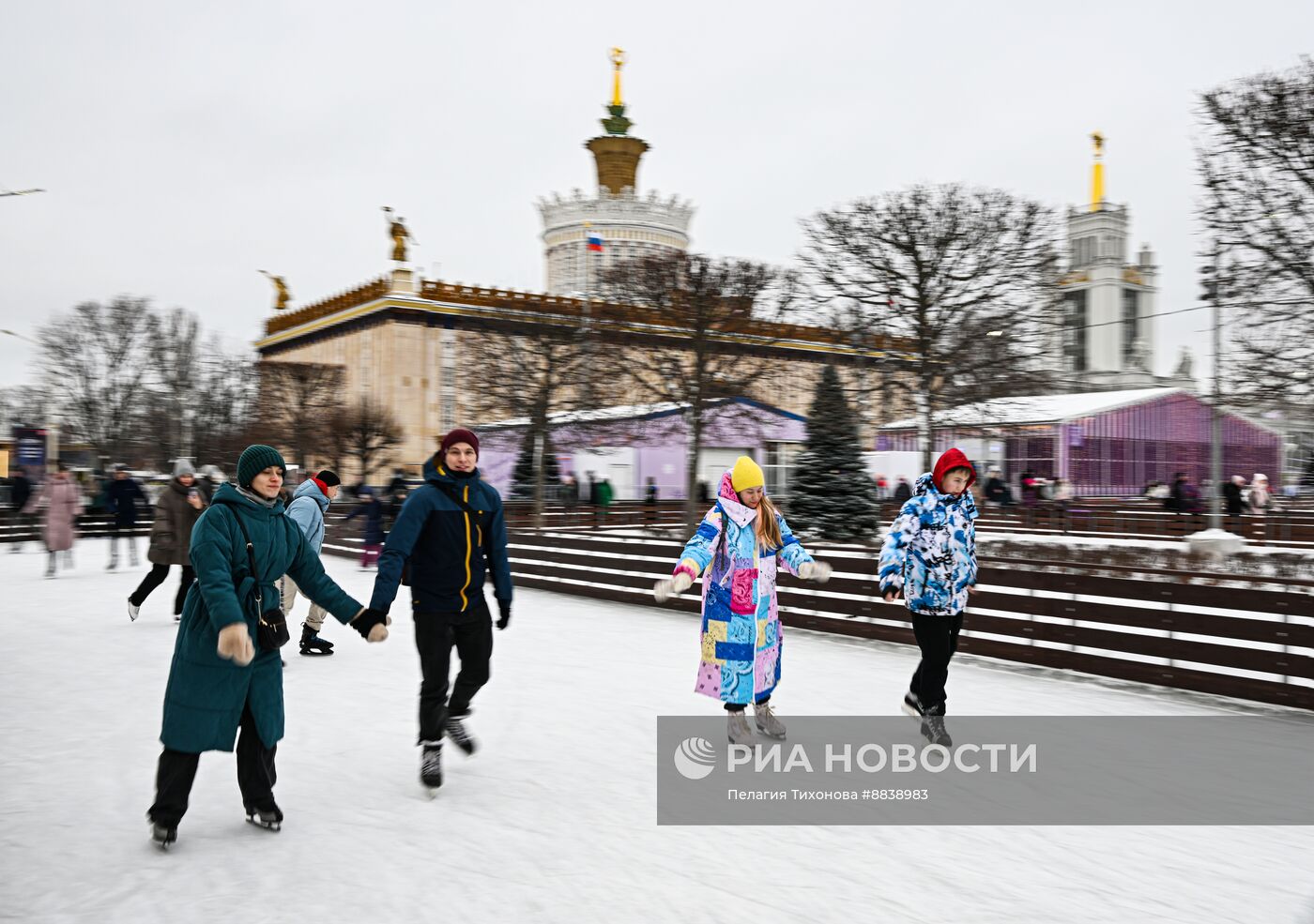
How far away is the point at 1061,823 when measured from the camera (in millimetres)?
4816

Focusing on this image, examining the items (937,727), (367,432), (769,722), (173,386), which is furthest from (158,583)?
(367,432)

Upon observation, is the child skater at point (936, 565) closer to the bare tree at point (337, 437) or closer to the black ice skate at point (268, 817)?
the black ice skate at point (268, 817)

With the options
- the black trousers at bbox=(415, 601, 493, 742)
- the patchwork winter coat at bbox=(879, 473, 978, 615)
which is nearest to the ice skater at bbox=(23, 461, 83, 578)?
the black trousers at bbox=(415, 601, 493, 742)

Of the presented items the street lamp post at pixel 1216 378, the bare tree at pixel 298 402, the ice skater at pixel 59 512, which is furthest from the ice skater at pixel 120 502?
the bare tree at pixel 298 402

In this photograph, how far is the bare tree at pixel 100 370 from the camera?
1539 inches

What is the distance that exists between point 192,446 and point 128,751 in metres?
36.0

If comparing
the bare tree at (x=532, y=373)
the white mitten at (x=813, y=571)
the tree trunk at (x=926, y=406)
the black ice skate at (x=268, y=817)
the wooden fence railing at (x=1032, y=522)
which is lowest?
the black ice skate at (x=268, y=817)

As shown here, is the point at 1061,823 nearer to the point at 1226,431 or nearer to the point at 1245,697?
the point at 1245,697

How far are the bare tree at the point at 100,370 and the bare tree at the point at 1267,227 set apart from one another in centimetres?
3607

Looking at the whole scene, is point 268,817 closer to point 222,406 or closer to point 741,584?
point 741,584

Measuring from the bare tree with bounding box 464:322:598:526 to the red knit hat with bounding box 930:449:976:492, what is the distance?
21.0 m

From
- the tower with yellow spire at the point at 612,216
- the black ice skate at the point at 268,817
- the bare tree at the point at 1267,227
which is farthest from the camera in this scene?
the tower with yellow spire at the point at 612,216
